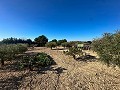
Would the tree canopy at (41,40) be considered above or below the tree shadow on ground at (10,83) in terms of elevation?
above

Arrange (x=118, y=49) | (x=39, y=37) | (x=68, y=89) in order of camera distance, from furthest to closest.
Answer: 1. (x=39, y=37)
2. (x=68, y=89)
3. (x=118, y=49)

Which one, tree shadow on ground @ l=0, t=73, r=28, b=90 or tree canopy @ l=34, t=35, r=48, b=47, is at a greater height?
tree canopy @ l=34, t=35, r=48, b=47

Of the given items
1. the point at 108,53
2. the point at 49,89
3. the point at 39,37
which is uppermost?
the point at 39,37

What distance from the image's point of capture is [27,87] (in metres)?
9.17

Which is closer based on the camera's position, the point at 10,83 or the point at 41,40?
the point at 10,83

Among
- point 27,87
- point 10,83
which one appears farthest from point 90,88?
point 10,83

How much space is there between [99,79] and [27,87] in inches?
245

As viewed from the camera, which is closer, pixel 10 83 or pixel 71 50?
pixel 10 83

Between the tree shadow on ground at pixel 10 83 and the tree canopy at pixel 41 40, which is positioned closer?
the tree shadow on ground at pixel 10 83

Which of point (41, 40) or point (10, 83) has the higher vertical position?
point (41, 40)

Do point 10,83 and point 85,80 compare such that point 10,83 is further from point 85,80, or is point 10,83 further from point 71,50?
point 71,50

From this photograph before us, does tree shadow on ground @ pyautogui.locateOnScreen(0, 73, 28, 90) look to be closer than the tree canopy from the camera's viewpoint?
Yes

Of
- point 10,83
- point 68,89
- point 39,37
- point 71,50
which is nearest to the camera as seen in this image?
point 68,89

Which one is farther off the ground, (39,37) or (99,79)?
(39,37)
